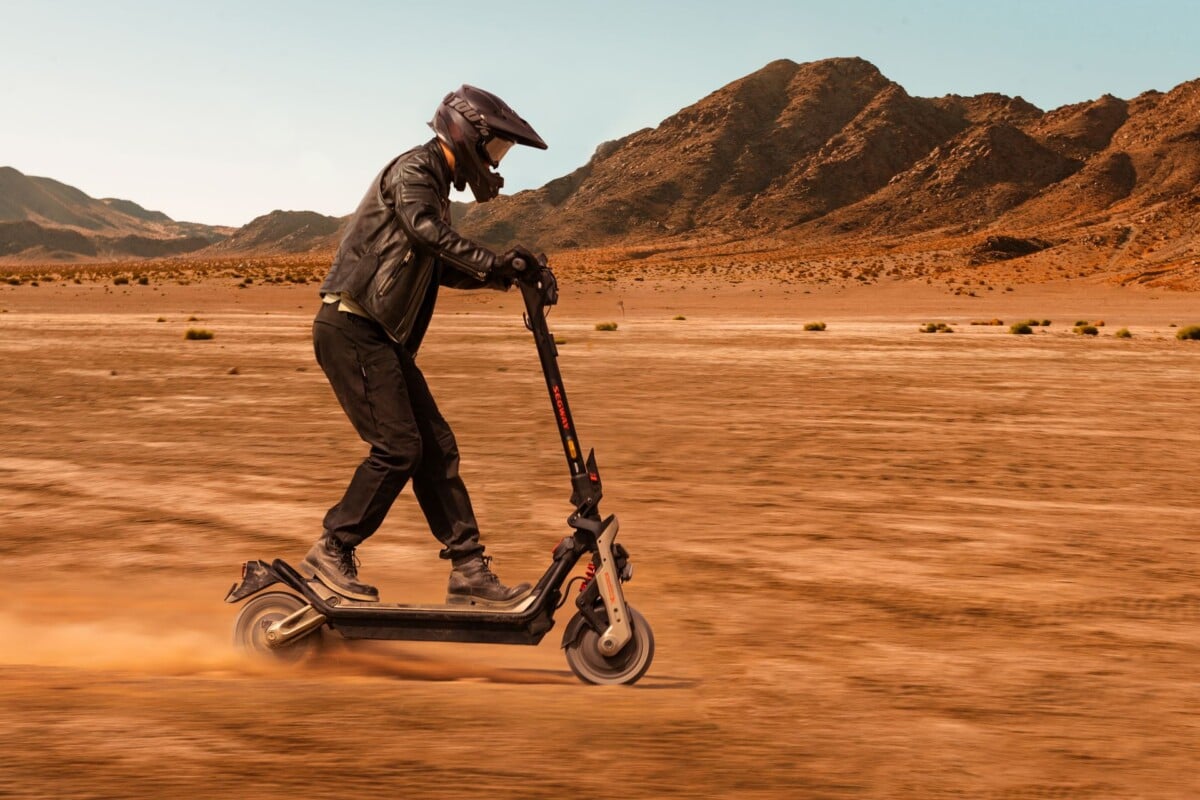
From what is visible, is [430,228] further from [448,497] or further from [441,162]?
[448,497]

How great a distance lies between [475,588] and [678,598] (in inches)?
66.3

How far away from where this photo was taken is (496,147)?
4.70 m

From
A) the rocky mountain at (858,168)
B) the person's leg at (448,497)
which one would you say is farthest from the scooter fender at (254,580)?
the rocky mountain at (858,168)

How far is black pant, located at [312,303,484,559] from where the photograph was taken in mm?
4669

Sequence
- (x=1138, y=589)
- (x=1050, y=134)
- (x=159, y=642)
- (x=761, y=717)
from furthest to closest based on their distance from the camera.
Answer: (x=1050, y=134) < (x=1138, y=589) < (x=159, y=642) < (x=761, y=717)

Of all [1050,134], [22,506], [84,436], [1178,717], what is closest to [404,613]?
[1178,717]

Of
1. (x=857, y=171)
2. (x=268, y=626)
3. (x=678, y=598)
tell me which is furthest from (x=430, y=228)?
(x=857, y=171)

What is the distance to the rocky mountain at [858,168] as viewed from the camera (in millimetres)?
138125

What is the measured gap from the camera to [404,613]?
15.2 feet

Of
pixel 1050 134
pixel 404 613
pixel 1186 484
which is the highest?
pixel 1050 134

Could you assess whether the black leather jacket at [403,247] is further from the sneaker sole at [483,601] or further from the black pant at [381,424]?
the sneaker sole at [483,601]

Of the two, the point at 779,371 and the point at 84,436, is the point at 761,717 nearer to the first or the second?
the point at 84,436

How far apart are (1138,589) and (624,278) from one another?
69.8 m

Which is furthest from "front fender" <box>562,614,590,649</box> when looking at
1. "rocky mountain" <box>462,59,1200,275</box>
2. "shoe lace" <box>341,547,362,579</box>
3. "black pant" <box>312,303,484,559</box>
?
"rocky mountain" <box>462,59,1200,275</box>
